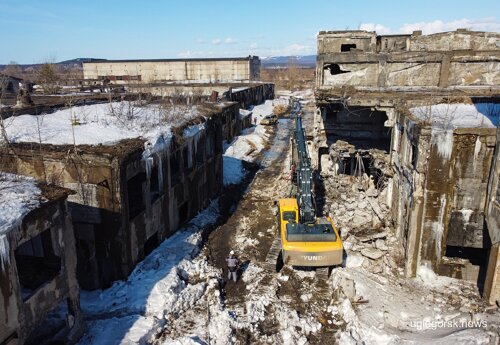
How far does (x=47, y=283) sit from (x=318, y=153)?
19.0 meters

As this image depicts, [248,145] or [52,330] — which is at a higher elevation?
[248,145]

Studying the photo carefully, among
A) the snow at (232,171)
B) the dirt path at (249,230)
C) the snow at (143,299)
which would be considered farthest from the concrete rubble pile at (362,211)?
the snow at (143,299)

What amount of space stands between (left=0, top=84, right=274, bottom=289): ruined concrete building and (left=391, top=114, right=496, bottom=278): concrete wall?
9.68 m

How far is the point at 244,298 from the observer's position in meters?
13.4

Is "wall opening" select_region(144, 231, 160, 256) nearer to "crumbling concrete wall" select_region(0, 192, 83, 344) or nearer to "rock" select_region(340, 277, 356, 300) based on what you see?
"crumbling concrete wall" select_region(0, 192, 83, 344)

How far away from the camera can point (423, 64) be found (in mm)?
20688

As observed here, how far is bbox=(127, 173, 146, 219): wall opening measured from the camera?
46.0ft

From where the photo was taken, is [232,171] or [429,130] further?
[232,171]

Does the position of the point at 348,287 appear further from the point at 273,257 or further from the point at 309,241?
the point at 273,257

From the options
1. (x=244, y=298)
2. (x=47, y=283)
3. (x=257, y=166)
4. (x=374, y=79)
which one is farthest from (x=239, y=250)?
(x=257, y=166)

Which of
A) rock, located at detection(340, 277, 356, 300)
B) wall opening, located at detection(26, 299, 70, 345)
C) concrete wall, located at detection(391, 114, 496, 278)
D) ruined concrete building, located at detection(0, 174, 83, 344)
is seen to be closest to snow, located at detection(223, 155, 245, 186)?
rock, located at detection(340, 277, 356, 300)

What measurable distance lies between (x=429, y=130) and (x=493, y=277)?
5.00m

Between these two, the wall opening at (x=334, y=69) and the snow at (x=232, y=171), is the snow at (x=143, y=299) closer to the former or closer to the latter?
the snow at (x=232, y=171)

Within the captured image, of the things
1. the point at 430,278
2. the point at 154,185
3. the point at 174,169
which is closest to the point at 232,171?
the point at 174,169
